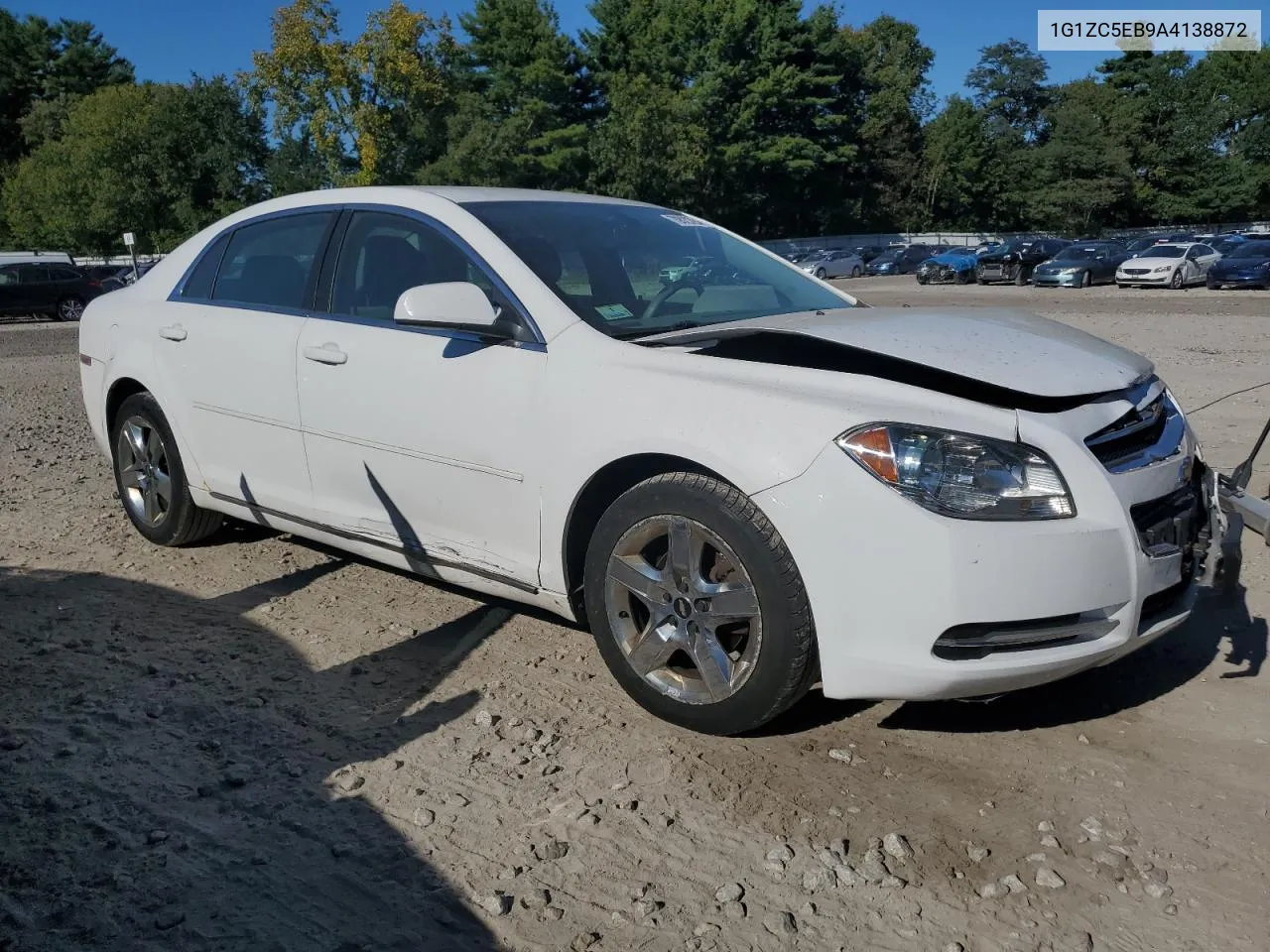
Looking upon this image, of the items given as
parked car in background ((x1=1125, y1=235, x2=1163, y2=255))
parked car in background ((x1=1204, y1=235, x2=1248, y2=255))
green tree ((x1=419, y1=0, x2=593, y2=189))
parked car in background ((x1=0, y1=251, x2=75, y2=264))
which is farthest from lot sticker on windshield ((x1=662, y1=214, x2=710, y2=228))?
green tree ((x1=419, y1=0, x2=593, y2=189))

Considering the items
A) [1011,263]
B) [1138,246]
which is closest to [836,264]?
[1011,263]

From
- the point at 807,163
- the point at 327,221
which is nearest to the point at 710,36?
the point at 807,163

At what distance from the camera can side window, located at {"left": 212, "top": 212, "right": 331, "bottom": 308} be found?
14.5 ft

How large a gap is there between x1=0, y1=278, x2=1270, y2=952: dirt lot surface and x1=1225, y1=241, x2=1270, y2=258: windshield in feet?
103

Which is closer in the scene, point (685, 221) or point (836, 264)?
point (685, 221)

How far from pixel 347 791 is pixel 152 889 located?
0.58 m

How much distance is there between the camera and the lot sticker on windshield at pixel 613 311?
3.64m

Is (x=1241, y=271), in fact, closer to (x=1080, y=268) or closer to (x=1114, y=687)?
(x=1080, y=268)

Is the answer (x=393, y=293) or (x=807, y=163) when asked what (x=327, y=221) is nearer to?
(x=393, y=293)

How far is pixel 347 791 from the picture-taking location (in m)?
2.98

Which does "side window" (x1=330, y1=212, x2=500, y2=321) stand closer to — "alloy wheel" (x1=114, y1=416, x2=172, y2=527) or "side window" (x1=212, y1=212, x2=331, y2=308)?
"side window" (x1=212, y1=212, x2=331, y2=308)

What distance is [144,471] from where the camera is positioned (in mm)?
5262

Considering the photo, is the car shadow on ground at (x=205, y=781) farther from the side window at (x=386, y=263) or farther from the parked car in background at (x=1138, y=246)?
the parked car in background at (x=1138, y=246)

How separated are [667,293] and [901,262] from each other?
163 ft
